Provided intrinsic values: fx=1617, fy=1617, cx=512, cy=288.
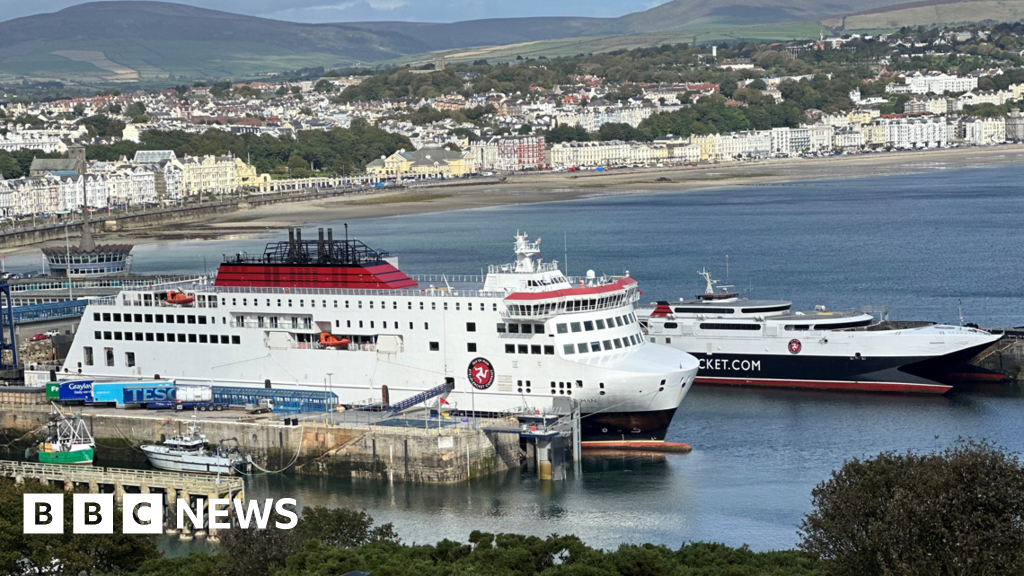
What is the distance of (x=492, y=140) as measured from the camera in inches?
7785

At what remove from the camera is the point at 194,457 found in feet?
123

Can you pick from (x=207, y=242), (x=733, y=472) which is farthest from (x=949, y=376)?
(x=207, y=242)

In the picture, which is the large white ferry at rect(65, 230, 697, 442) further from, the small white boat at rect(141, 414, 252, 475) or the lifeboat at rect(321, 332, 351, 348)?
the small white boat at rect(141, 414, 252, 475)

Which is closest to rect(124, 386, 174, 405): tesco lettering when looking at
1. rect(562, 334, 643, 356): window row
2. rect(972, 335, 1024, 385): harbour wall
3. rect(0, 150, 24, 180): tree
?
rect(562, 334, 643, 356): window row

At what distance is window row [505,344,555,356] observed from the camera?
39.1 m

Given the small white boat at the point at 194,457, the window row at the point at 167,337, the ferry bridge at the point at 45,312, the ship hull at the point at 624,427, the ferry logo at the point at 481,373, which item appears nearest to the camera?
the small white boat at the point at 194,457

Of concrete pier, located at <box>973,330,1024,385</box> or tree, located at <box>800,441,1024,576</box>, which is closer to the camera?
tree, located at <box>800,441,1024,576</box>

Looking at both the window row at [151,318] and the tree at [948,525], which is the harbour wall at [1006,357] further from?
the tree at [948,525]

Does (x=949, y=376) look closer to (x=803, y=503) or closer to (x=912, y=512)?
(x=803, y=503)

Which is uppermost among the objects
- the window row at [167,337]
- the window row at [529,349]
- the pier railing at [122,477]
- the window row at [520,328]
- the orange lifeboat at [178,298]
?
the orange lifeboat at [178,298]

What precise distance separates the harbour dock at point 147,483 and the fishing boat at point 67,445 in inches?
71.6

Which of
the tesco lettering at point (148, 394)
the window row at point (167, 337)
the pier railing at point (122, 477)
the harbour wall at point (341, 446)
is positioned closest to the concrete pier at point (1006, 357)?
the harbour wall at point (341, 446)

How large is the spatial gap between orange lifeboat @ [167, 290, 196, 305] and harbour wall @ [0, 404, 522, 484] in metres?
4.54

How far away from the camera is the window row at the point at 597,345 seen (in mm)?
39094
